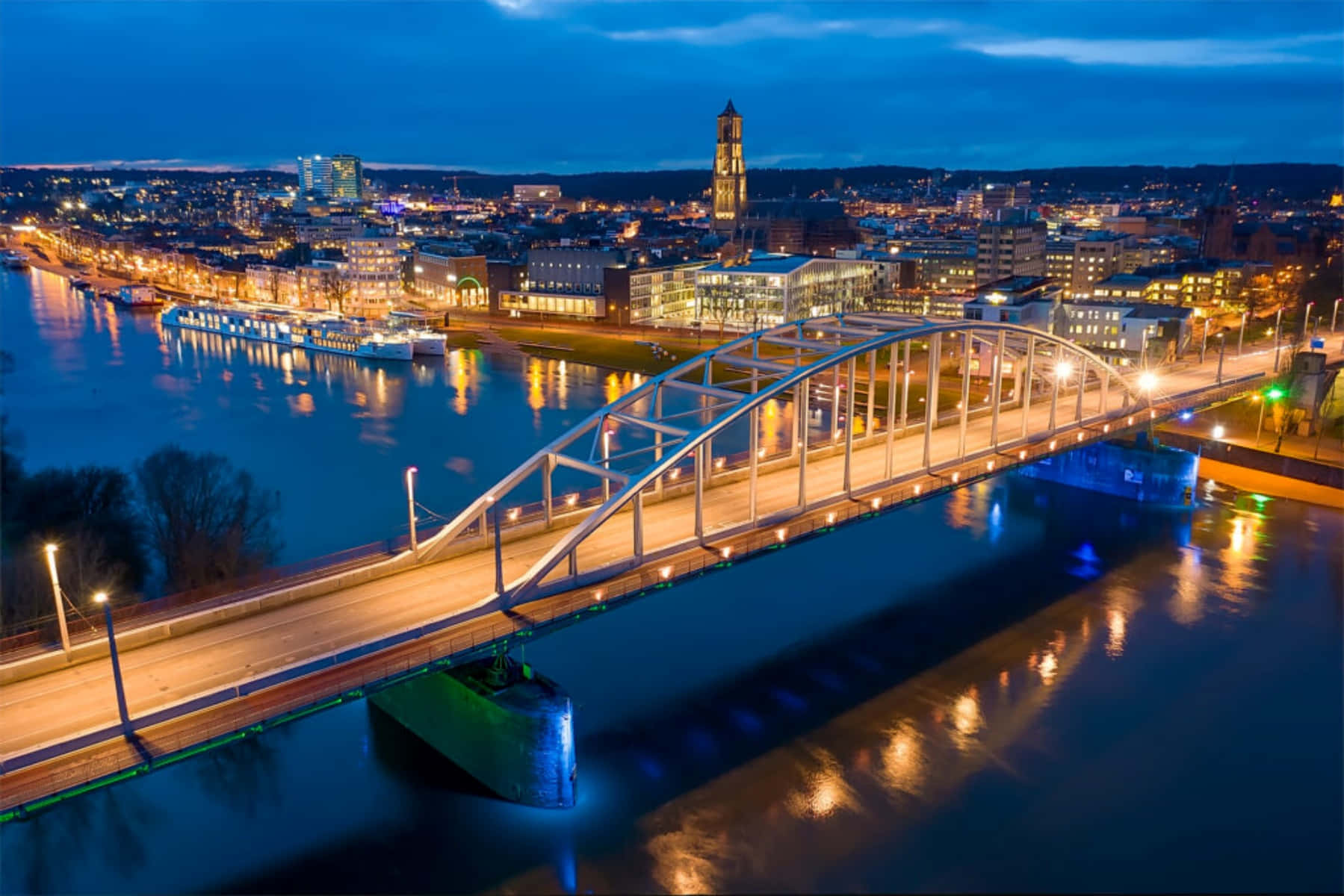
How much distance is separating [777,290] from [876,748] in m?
61.7

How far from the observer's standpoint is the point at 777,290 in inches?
3086

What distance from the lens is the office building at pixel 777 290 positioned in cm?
7862

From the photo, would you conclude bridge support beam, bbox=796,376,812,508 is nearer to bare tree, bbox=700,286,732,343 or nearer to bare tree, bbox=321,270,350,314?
bare tree, bbox=700,286,732,343

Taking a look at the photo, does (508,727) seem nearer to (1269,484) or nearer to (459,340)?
(1269,484)

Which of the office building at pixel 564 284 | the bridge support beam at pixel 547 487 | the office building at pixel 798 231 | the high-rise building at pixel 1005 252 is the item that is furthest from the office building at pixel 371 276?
the bridge support beam at pixel 547 487

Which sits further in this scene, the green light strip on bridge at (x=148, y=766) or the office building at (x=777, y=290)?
the office building at (x=777, y=290)

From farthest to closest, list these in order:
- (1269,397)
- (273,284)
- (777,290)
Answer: (273,284) < (777,290) < (1269,397)

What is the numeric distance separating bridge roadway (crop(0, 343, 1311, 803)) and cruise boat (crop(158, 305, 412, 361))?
50.3 meters

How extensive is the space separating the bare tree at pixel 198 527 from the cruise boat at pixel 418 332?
41.3 meters

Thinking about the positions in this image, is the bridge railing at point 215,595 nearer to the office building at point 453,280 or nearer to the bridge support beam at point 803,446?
the bridge support beam at point 803,446

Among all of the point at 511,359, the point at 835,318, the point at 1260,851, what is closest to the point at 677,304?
the point at 511,359

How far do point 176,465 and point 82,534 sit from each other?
142 inches

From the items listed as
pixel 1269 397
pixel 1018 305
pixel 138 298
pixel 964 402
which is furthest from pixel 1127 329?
pixel 138 298

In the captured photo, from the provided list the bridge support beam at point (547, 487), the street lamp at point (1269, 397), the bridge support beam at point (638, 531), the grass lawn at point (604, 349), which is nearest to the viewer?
the bridge support beam at point (638, 531)
